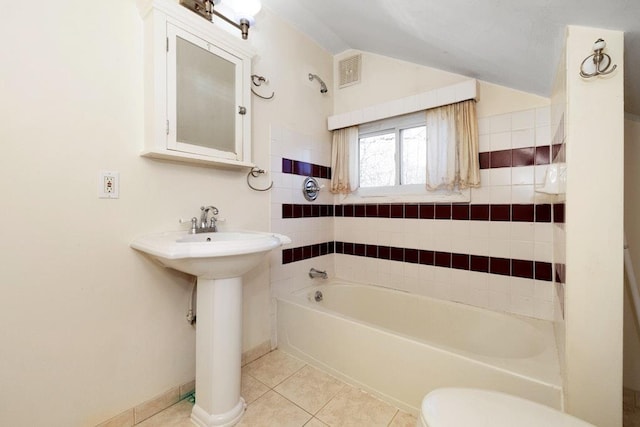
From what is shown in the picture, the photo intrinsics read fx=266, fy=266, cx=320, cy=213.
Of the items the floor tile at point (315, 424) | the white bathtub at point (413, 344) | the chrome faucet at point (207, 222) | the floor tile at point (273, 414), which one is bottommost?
the floor tile at point (315, 424)

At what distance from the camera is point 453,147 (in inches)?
69.5

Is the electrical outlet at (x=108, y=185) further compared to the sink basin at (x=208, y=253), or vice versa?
the electrical outlet at (x=108, y=185)

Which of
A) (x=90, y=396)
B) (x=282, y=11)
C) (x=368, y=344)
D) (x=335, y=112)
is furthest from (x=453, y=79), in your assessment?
(x=90, y=396)

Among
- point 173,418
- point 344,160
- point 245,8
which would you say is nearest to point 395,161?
point 344,160

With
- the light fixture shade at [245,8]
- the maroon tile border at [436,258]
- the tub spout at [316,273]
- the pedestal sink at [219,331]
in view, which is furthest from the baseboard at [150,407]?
the light fixture shade at [245,8]

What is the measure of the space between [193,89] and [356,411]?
5.91 feet

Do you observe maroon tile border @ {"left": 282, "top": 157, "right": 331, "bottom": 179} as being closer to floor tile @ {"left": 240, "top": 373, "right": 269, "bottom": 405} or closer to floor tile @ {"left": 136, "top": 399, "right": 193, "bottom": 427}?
floor tile @ {"left": 240, "top": 373, "right": 269, "bottom": 405}

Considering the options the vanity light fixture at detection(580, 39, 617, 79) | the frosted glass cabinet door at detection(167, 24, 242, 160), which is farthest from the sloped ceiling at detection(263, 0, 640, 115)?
the frosted glass cabinet door at detection(167, 24, 242, 160)

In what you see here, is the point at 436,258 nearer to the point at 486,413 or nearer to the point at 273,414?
the point at 486,413

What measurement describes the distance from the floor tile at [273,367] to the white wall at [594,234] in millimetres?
1307

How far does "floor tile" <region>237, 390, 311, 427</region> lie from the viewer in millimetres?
1237

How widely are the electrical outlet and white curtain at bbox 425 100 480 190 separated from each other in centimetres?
180

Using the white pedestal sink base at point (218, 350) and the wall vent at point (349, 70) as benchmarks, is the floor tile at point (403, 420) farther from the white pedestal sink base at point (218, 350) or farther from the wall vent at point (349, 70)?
the wall vent at point (349, 70)

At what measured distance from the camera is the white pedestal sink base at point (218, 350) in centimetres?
119
